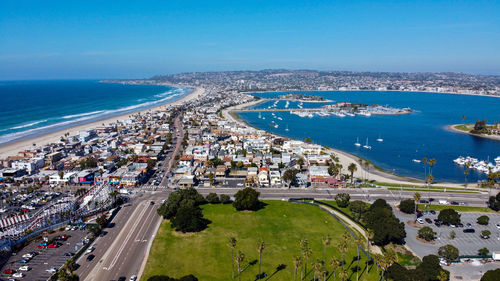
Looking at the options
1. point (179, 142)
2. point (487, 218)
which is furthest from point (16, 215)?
point (487, 218)

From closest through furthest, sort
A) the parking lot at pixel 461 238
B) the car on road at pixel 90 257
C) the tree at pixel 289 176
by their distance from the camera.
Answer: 1. the car on road at pixel 90 257
2. the parking lot at pixel 461 238
3. the tree at pixel 289 176

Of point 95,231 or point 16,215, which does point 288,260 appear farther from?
point 16,215

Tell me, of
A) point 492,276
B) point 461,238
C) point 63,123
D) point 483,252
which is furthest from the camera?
point 63,123

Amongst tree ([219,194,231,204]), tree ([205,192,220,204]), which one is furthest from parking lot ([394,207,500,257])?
tree ([205,192,220,204])

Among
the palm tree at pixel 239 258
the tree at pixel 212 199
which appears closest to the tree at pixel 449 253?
the palm tree at pixel 239 258

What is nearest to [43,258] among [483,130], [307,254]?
[307,254]

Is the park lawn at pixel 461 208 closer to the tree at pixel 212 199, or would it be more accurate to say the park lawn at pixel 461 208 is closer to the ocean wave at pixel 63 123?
the tree at pixel 212 199

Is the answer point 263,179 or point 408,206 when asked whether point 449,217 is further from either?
point 263,179
